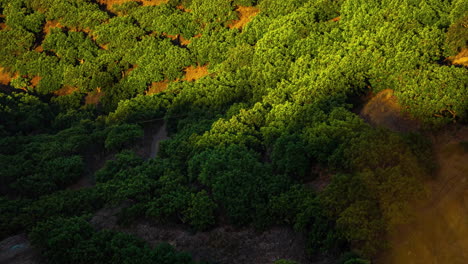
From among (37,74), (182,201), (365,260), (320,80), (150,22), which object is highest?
(150,22)

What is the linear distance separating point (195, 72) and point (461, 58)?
38.0 m

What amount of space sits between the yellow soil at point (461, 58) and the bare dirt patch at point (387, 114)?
19.5 ft

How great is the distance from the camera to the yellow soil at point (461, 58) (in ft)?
136

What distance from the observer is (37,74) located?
7875 centimetres

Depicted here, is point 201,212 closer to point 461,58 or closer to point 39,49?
point 461,58

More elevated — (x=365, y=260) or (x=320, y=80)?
(x=320, y=80)

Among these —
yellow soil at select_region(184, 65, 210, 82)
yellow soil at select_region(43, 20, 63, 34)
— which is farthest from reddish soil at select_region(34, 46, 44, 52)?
yellow soil at select_region(184, 65, 210, 82)

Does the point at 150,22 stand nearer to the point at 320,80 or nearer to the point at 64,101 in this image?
the point at 64,101

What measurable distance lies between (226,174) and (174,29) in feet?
142

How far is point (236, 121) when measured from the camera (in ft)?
156

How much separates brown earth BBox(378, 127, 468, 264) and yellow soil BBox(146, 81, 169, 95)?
44825mm

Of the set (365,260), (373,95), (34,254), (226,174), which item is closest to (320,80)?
(373,95)

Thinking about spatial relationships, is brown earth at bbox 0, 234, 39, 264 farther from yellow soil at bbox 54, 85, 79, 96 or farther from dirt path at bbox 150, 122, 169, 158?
yellow soil at bbox 54, 85, 79, 96

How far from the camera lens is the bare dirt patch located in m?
38.2
